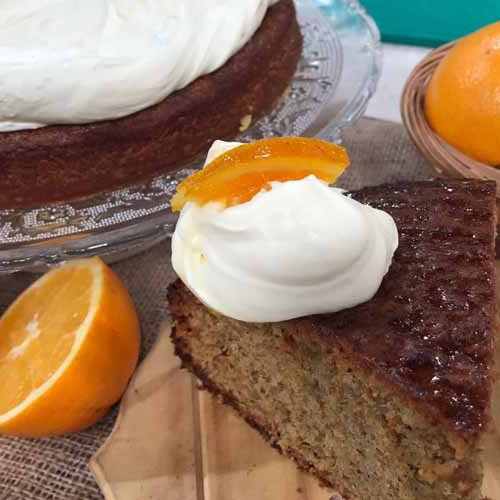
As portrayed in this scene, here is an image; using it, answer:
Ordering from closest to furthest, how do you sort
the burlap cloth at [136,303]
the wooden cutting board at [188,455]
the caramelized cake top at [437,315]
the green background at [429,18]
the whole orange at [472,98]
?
the caramelized cake top at [437,315]
the wooden cutting board at [188,455]
the burlap cloth at [136,303]
the whole orange at [472,98]
the green background at [429,18]

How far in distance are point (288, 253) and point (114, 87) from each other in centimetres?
65

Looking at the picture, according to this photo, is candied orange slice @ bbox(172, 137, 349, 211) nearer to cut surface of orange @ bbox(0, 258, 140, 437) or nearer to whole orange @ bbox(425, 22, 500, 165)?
cut surface of orange @ bbox(0, 258, 140, 437)

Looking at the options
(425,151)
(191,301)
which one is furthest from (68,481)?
(425,151)

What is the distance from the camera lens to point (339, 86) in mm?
1879

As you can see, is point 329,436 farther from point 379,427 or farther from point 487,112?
point 487,112

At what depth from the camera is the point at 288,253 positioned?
1.03 m

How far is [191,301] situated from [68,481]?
0.48 m

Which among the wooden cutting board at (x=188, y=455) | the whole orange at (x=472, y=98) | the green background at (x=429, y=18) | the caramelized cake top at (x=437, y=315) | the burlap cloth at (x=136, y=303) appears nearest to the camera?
the caramelized cake top at (x=437, y=315)

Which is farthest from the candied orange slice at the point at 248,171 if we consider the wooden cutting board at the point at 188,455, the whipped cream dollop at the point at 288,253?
the wooden cutting board at the point at 188,455

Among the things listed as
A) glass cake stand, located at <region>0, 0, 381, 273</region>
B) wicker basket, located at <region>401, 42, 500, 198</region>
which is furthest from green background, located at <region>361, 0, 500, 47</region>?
wicker basket, located at <region>401, 42, 500, 198</region>

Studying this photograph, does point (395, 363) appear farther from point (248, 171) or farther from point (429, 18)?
point (429, 18)

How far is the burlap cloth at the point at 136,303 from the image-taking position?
1388 millimetres

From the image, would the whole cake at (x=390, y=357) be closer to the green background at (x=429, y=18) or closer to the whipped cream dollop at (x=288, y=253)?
the whipped cream dollop at (x=288, y=253)

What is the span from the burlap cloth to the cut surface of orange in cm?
7
